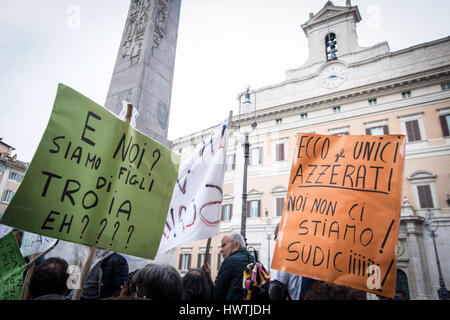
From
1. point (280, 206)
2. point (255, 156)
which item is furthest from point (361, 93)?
point (280, 206)

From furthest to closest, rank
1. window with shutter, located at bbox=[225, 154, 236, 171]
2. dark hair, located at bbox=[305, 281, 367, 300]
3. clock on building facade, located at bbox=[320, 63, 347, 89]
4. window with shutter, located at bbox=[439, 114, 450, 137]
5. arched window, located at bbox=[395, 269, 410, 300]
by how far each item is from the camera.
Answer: window with shutter, located at bbox=[225, 154, 236, 171] → clock on building facade, located at bbox=[320, 63, 347, 89] → window with shutter, located at bbox=[439, 114, 450, 137] → arched window, located at bbox=[395, 269, 410, 300] → dark hair, located at bbox=[305, 281, 367, 300]

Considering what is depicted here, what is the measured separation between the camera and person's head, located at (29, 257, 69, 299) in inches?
76.6

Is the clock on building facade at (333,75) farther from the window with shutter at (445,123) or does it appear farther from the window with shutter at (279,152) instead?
the window with shutter at (445,123)

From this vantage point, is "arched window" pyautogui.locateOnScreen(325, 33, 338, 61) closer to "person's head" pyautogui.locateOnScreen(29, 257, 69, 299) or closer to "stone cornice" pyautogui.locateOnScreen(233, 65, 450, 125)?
"stone cornice" pyautogui.locateOnScreen(233, 65, 450, 125)

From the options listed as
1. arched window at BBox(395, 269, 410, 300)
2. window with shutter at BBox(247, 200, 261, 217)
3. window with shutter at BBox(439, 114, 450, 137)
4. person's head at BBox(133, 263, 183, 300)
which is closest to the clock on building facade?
window with shutter at BBox(439, 114, 450, 137)

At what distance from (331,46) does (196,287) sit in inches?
967

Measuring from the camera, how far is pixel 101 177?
1876 millimetres

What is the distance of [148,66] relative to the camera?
4691mm

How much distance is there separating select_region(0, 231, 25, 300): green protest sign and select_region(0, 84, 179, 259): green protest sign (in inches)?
51.5

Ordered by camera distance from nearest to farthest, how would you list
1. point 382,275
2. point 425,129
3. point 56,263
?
point 382,275
point 56,263
point 425,129

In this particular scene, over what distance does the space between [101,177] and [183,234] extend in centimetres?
105

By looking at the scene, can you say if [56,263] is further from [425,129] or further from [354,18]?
[354,18]
